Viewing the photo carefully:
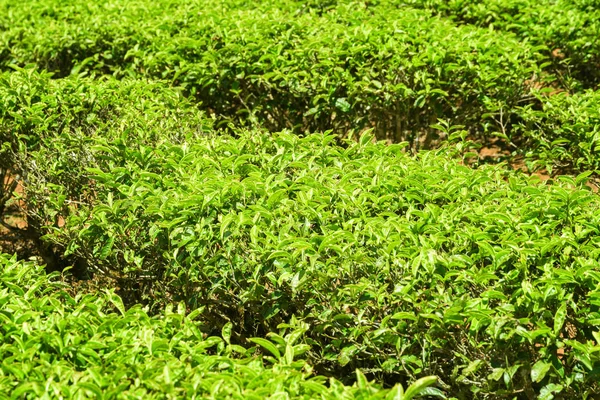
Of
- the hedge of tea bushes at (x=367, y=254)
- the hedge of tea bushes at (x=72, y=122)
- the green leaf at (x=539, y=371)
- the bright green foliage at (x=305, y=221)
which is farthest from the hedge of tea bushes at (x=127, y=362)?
the hedge of tea bushes at (x=72, y=122)

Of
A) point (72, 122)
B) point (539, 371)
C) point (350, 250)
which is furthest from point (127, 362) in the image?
point (72, 122)

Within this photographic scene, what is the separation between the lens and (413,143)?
20.2 ft

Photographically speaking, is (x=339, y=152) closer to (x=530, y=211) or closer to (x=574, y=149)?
Result: (x=530, y=211)

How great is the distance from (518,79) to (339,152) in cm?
194

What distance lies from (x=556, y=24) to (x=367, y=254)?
3.89 m

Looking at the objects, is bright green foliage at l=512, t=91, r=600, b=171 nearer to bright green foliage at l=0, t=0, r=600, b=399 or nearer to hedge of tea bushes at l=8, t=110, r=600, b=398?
bright green foliage at l=0, t=0, r=600, b=399

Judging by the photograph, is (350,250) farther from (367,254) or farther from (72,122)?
(72,122)

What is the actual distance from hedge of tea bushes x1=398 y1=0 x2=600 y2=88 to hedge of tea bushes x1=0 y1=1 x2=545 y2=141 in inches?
10.2

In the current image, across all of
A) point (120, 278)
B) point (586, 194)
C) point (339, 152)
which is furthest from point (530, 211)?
point (120, 278)

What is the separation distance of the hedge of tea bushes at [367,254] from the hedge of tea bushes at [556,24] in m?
2.50

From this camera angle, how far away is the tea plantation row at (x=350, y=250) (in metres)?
3.35

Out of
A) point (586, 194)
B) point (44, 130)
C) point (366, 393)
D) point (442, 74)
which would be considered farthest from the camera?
point (442, 74)

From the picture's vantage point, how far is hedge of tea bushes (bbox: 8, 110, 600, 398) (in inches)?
132

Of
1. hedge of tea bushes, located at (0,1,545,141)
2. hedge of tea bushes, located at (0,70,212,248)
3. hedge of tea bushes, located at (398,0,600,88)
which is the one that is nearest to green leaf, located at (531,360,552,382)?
hedge of tea bushes, located at (0,70,212,248)
